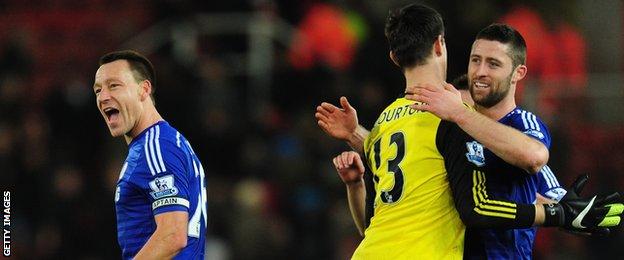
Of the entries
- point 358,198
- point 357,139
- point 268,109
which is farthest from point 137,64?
→ point 268,109

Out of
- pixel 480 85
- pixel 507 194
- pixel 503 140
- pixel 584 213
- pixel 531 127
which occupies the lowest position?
pixel 584 213

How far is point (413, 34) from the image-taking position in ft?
19.9

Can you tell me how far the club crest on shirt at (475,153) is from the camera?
581cm

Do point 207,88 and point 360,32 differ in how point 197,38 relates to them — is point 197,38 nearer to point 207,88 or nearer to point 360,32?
point 207,88

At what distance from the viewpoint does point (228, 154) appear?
526 inches

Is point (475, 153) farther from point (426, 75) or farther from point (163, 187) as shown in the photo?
point (163, 187)

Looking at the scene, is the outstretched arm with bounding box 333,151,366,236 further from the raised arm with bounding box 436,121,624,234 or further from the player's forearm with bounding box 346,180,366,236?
the raised arm with bounding box 436,121,624,234

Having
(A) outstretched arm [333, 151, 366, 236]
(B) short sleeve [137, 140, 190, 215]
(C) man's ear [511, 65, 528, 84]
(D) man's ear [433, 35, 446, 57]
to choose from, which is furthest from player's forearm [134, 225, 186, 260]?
(C) man's ear [511, 65, 528, 84]

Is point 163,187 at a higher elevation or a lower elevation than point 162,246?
higher

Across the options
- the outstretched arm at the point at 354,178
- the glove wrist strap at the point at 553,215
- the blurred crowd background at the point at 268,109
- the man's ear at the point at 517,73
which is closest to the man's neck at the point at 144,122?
the outstretched arm at the point at 354,178

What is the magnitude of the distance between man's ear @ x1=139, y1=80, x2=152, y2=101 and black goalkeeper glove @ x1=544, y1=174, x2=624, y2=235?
2.44 meters

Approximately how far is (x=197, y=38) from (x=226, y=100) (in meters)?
1.21

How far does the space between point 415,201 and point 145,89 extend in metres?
1.85

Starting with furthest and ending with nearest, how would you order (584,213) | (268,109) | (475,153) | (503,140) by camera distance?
(268,109) < (584,213) < (475,153) < (503,140)
